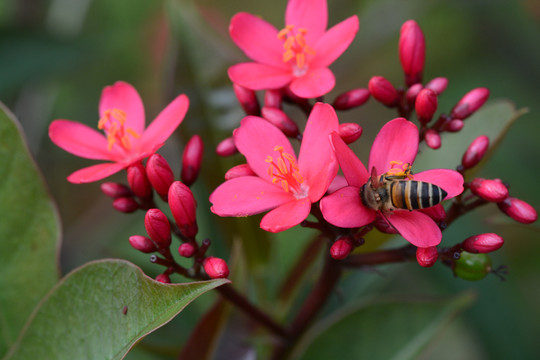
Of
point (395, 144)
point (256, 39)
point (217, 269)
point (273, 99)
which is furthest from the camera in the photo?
point (256, 39)

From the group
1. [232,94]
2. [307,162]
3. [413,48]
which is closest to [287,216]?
[307,162]

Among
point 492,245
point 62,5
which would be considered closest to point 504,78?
point 492,245

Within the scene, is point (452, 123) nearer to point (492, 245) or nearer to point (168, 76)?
point (492, 245)

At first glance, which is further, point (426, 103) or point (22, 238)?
point (22, 238)

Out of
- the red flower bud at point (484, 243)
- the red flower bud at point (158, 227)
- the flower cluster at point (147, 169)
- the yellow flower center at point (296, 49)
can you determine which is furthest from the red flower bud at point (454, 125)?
the red flower bud at point (158, 227)

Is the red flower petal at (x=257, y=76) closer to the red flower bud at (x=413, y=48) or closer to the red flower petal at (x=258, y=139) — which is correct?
the red flower petal at (x=258, y=139)

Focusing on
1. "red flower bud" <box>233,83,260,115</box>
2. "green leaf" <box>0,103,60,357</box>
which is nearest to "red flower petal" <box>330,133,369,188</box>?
"red flower bud" <box>233,83,260,115</box>

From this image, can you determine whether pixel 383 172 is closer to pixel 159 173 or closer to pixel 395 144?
pixel 395 144
